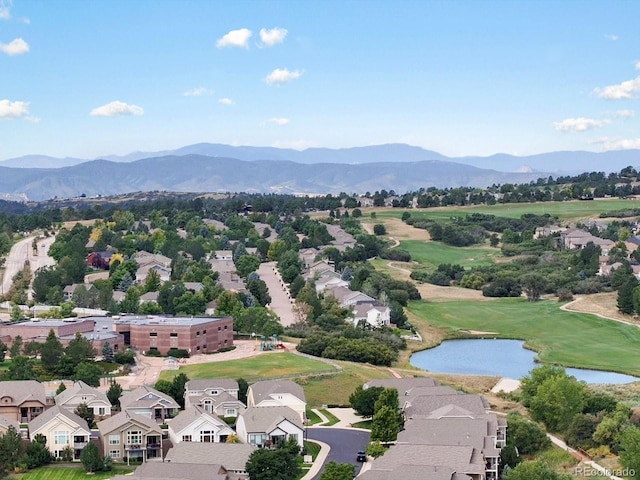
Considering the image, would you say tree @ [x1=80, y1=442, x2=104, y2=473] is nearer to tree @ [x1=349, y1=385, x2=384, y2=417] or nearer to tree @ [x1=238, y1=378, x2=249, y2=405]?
tree @ [x1=238, y1=378, x2=249, y2=405]

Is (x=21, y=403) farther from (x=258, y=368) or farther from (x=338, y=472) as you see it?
(x=338, y=472)

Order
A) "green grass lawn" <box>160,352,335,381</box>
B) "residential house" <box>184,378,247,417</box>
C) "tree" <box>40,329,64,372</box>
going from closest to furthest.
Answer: "residential house" <box>184,378,247,417</box> → "green grass lawn" <box>160,352,335,381</box> → "tree" <box>40,329,64,372</box>

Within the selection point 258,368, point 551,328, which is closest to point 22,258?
point 258,368

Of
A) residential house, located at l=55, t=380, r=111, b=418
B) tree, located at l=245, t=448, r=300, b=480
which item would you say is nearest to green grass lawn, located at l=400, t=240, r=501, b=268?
residential house, located at l=55, t=380, r=111, b=418

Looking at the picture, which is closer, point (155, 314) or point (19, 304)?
point (155, 314)

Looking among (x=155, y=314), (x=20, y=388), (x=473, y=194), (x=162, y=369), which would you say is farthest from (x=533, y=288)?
(x=473, y=194)

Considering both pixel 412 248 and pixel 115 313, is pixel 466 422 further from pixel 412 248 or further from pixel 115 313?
pixel 412 248

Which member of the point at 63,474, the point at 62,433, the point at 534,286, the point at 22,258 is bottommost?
the point at 63,474
